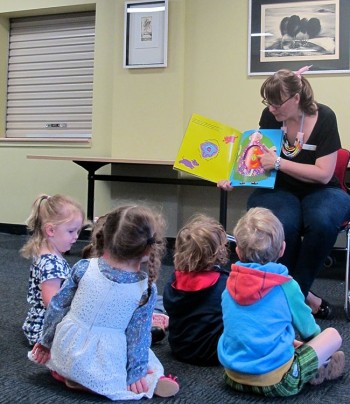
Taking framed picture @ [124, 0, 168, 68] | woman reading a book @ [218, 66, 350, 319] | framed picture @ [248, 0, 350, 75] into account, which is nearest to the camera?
woman reading a book @ [218, 66, 350, 319]

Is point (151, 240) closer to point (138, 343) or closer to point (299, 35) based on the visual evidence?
point (138, 343)

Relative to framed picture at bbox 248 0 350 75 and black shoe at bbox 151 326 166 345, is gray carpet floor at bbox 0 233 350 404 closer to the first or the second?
black shoe at bbox 151 326 166 345

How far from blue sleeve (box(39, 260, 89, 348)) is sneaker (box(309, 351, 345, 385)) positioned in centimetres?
74

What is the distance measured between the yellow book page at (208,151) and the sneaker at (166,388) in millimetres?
1176

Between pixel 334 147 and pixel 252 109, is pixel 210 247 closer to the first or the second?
pixel 334 147

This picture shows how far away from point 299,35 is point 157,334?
272cm

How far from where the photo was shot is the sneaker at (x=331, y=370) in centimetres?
145

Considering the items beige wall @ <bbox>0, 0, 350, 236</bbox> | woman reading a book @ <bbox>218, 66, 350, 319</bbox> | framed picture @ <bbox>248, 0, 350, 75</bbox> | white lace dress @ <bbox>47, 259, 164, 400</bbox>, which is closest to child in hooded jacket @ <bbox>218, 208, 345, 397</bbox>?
white lace dress @ <bbox>47, 259, 164, 400</bbox>

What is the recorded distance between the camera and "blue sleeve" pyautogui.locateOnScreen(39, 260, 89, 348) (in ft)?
4.54

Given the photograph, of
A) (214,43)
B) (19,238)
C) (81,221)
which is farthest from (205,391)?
(19,238)

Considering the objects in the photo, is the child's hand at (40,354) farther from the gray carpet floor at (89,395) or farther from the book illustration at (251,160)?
the book illustration at (251,160)

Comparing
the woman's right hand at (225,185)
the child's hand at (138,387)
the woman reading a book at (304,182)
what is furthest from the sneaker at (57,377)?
the woman's right hand at (225,185)

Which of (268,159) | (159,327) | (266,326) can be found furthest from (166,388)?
(268,159)

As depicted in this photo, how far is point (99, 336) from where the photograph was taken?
1.33m
